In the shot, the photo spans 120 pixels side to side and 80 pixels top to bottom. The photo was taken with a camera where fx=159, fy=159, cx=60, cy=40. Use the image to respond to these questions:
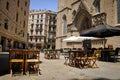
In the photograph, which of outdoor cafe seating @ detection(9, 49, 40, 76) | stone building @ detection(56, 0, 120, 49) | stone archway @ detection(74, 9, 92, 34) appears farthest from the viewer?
stone archway @ detection(74, 9, 92, 34)

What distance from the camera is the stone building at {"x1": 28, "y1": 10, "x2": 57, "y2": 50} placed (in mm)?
62328

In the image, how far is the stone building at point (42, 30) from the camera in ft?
204

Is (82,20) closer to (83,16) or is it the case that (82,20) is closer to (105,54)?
(83,16)

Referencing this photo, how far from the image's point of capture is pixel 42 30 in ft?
208

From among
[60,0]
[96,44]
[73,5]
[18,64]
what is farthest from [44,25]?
[18,64]

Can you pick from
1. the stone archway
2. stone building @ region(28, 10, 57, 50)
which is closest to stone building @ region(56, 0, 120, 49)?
the stone archway

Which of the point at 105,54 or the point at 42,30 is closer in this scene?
the point at 105,54

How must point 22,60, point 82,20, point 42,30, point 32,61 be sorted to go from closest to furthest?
point 22,60
point 32,61
point 82,20
point 42,30

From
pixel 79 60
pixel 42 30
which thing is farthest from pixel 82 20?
pixel 42 30

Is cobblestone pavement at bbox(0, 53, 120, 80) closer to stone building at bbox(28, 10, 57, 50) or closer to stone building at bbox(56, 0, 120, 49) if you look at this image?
stone building at bbox(56, 0, 120, 49)

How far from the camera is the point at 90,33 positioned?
40.8 feet

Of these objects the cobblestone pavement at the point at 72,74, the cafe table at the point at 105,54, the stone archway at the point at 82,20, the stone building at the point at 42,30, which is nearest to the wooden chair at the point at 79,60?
the cobblestone pavement at the point at 72,74

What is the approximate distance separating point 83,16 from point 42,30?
35942 millimetres

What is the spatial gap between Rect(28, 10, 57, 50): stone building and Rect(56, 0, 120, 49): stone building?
83.0ft
